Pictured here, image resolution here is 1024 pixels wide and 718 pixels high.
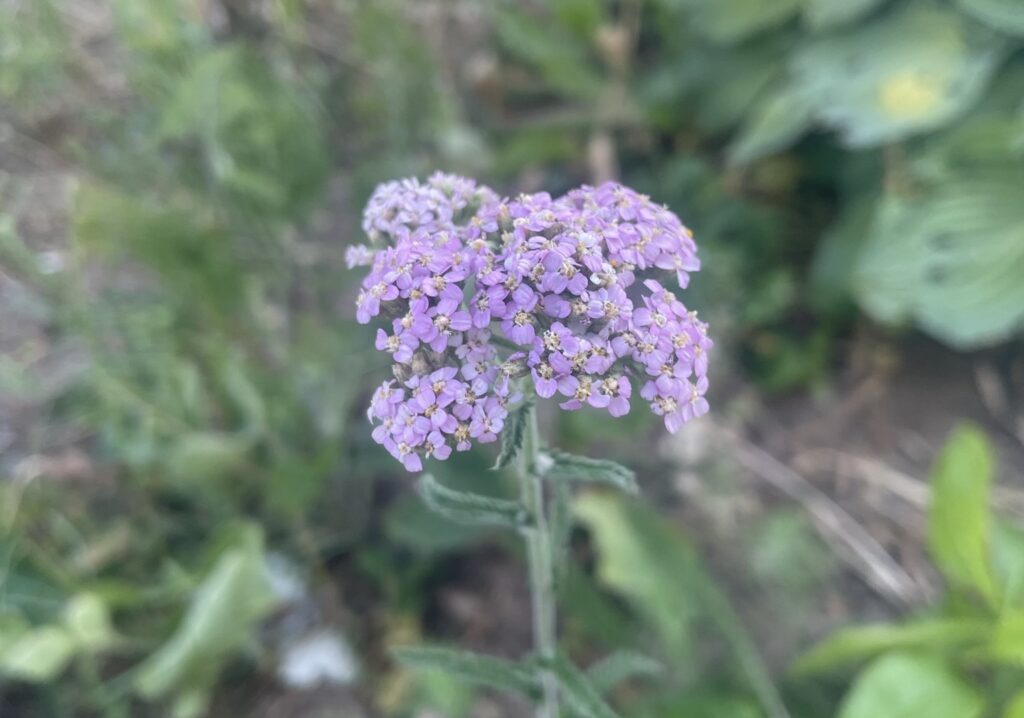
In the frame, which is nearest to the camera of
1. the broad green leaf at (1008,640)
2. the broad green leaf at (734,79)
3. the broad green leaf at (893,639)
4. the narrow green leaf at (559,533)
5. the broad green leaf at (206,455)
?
the narrow green leaf at (559,533)

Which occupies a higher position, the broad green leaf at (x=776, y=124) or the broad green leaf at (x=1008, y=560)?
the broad green leaf at (x=776, y=124)

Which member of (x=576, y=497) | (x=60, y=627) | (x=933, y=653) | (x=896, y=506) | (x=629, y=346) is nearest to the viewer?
(x=629, y=346)

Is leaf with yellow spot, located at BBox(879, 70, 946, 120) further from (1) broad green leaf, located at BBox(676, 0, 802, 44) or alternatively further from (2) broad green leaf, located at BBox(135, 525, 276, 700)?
(2) broad green leaf, located at BBox(135, 525, 276, 700)

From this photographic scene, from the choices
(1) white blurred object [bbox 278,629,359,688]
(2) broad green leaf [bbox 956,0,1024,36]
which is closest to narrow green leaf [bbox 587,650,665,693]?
(1) white blurred object [bbox 278,629,359,688]

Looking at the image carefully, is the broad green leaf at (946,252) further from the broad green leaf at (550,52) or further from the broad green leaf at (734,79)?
the broad green leaf at (550,52)

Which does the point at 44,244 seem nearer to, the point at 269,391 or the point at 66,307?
the point at 66,307

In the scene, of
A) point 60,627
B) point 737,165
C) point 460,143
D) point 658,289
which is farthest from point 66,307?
point 737,165

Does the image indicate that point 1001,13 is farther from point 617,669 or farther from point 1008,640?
point 617,669

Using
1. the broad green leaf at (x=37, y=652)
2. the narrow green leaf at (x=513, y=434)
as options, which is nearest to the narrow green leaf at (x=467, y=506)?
the narrow green leaf at (x=513, y=434)
